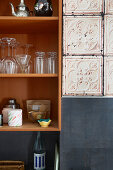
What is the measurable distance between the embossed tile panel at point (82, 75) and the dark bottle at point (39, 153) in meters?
0.61

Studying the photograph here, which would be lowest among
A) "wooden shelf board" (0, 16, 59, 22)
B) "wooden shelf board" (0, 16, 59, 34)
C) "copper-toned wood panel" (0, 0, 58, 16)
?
"wooden shelf board" (0, 16, 59, 34)

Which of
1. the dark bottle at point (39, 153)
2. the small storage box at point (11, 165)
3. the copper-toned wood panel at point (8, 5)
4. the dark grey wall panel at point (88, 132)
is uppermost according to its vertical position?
the copper-toned wood panel at point (8, 5)

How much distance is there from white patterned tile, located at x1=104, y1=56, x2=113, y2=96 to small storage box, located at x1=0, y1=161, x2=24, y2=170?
0.95 metres

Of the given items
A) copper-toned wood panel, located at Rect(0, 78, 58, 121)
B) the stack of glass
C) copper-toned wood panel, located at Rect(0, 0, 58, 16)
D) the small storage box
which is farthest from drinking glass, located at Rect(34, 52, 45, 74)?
the small storage box

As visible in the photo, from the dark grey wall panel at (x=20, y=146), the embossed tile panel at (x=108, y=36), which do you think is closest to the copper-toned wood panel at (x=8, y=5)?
the embossed tile panel at (x=108, y=36)

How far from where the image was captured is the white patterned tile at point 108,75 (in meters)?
1.58

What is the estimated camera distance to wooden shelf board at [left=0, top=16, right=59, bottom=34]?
5.08 ft

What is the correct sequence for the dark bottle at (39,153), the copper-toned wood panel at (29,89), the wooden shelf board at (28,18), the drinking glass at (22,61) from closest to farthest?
the wooden shelf board at (28,18) < the drinking glass at (22,61) < the dark bottle at (39,153) < the copper-toned wood panel at (29,89)

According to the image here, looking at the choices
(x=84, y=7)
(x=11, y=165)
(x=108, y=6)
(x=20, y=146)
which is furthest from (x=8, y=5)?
(x=11, y=165)

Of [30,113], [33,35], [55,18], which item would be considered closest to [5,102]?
[30,113]

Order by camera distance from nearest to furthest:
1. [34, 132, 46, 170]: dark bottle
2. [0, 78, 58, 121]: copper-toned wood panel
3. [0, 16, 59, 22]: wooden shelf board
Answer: [0, 16, 59, 22]: wooden shelf board, [34, 132, 46, 170]: dark bottle, [0, 78, 58, 121]: copper-toned wood panel

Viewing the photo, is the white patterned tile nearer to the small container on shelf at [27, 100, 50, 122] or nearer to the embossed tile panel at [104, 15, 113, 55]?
the embossed tile panel at [104, 15, 113, 55]

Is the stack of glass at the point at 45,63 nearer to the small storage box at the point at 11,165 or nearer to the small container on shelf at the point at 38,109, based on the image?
the small container on shelf at the point at 38,109

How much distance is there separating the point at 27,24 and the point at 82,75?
555mm
